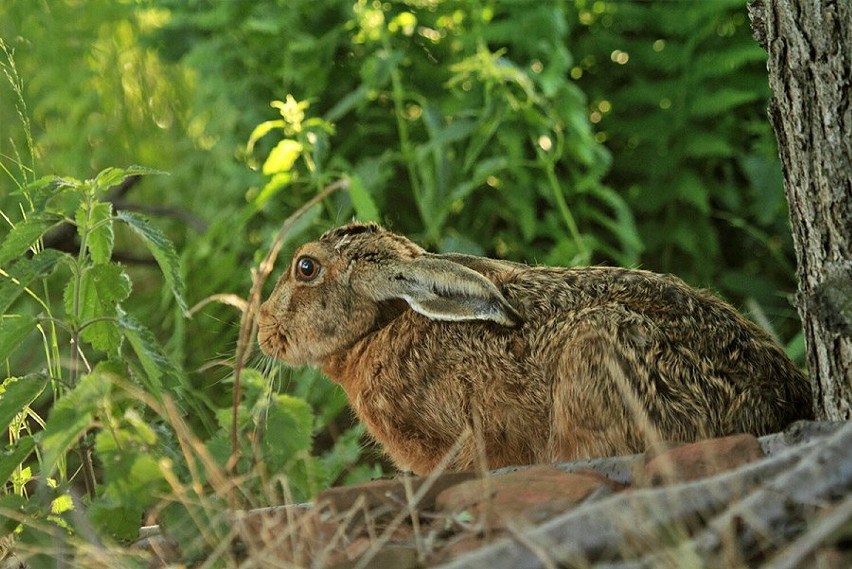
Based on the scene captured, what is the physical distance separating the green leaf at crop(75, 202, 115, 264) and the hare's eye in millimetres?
1015

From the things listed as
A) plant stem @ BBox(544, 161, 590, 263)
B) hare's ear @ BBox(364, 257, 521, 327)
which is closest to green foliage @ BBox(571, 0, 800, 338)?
plant stem @ BBox(544, 161, 590, 263)

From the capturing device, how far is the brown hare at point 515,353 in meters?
3.83

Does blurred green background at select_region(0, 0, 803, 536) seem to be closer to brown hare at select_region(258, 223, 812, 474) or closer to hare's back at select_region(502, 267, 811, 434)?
brown hare at select_region(258, 223, 812, 474)

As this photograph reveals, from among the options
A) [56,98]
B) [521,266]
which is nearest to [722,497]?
[521,266]

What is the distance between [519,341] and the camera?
13.8 ft

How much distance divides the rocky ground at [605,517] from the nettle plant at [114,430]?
13cm

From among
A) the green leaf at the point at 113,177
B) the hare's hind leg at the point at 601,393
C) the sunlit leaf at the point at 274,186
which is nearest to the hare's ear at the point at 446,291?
the hare's hind leg at the point at 601,393

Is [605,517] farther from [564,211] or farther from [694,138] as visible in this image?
[694,138]

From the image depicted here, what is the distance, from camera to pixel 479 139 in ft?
20.2

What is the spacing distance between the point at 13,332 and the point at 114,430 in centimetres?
64

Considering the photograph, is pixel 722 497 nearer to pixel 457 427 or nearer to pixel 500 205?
pixel 457 427

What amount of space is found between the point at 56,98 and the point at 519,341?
4753 millimetres

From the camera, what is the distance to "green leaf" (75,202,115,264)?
3.95 m

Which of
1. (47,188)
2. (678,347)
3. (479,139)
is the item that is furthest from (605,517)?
(479,139)
